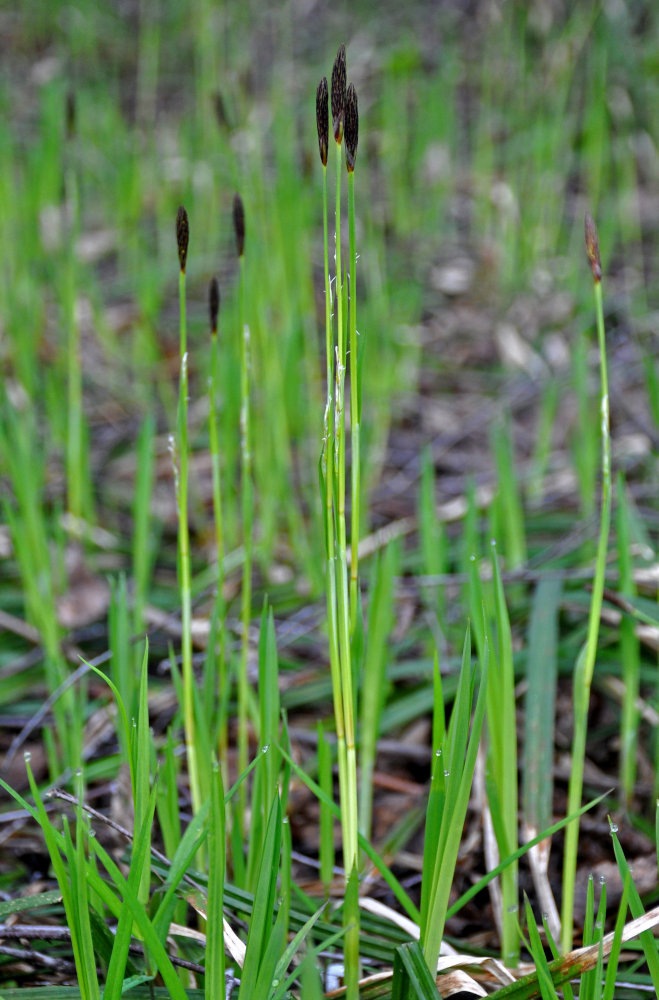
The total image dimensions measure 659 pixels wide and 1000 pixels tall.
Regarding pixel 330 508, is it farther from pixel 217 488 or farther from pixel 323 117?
pixel 323 117

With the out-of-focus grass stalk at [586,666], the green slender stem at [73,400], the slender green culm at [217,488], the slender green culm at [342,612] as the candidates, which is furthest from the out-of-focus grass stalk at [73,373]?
the out-of-focus grass stalk at [586,666]

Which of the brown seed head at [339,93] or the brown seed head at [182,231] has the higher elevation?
the brown seed head at [339,93]

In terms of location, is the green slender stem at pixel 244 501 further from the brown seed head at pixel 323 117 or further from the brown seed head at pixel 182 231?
the brown seed head at pixel 323 117

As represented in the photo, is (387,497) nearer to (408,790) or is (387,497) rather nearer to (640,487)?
(640,487)

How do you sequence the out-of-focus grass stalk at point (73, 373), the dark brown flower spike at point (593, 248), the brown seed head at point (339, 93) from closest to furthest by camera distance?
the brown seed head at point (339, 93) → the dark brown flower spike at point (593, 248) → the out-of-focus grass stalk at point (73, 373)

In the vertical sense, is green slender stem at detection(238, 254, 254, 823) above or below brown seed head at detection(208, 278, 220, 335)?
below

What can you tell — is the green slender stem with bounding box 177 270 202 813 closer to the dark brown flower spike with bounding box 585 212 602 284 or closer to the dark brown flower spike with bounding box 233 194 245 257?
the dark brown flower spike with bounding box 233 194 245 257

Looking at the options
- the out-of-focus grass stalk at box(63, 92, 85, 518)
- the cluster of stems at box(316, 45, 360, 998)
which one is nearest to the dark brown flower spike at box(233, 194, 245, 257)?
the cluster of stems at box(316, 45, 360, 998)

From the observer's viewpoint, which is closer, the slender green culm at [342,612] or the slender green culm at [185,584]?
the slender green culm at [342,612]

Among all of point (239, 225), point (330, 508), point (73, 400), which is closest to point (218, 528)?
point (330, 508)
